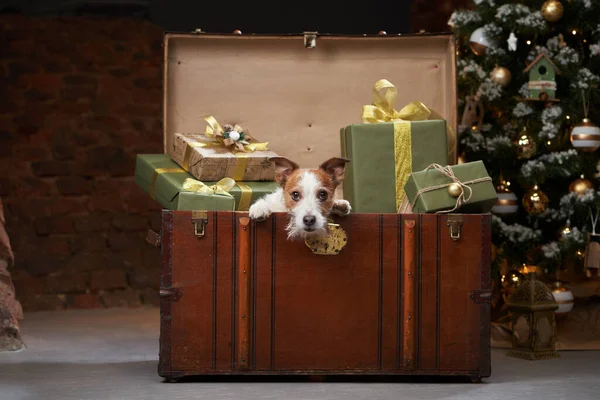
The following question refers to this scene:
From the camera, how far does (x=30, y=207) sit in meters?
5.95

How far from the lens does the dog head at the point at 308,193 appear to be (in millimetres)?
3252

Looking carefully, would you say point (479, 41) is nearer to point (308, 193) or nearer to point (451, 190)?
point (451, 190)

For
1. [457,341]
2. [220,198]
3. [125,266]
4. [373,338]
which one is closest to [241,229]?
[220,198]

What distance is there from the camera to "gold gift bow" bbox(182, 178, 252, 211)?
3648 mm

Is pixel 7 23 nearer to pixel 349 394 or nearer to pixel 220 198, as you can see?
pixel 220 198

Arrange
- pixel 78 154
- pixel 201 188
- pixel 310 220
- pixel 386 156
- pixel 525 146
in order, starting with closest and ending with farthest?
pixel 310 220 → pixel 201 188 → pixel 386 156 → pixel 525 146 → pixel 78 154

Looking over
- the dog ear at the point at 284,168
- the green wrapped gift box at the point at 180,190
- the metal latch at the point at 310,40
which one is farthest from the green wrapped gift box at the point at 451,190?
the metal latch at the point at 310,40

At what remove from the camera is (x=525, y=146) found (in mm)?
Answer: 4695

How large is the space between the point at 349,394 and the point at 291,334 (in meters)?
0.34

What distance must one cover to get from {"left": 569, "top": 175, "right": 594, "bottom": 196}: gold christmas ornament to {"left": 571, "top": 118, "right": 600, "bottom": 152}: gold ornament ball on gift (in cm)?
17

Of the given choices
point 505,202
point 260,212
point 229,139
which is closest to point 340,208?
point 260,212

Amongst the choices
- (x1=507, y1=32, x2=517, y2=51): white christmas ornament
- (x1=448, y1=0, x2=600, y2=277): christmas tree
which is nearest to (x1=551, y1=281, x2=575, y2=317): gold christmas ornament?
(x1=448, y1=0, x2=600, y2=277): christmas tree

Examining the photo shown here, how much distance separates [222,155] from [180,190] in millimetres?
349

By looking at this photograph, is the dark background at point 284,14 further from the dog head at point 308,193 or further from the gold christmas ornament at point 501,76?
the dog head at point 308,193
